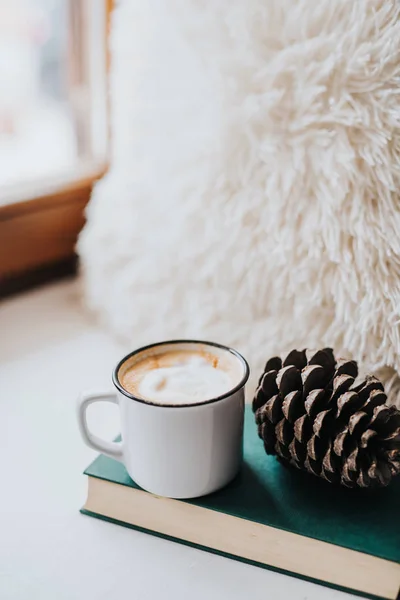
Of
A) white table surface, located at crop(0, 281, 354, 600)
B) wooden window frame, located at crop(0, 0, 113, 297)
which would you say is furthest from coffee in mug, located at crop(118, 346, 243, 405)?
wooden window frame, located at crop(0, 0, 113, 297)

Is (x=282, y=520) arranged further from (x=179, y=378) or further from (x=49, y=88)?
(x=49, y=88)

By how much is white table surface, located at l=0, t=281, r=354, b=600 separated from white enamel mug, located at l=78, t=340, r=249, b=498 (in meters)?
0.05

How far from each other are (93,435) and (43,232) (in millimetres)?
475

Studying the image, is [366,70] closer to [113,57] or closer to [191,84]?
[191,84]

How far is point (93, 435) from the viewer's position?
497 mm

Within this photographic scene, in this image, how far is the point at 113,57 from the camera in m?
0.77

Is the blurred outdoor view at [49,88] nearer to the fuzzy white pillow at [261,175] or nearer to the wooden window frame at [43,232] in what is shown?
the wooden window frame at [43,232]

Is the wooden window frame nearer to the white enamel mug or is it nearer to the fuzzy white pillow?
the fuzzy white pillow

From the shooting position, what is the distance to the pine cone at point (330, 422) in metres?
0.44

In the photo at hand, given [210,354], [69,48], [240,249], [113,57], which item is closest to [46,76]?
[69,48]

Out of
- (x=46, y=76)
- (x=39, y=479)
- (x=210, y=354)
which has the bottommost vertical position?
(x=39, y=479)

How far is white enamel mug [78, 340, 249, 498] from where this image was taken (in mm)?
451

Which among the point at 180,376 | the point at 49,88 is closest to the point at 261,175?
the point at 180,376

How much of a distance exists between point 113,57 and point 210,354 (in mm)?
423
